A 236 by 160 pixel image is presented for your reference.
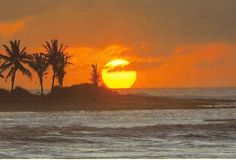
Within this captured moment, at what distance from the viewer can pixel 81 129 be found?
78.1 ft

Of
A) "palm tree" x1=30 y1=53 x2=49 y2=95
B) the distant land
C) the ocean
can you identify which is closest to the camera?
the ocean

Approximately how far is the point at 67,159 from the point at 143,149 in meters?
2.96

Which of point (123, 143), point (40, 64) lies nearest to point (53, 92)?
point (40, 64)

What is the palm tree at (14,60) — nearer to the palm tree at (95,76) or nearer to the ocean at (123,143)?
the palm tree at (95,76)

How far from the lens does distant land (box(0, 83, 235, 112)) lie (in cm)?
4672

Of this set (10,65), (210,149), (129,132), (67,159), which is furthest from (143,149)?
(10,65)

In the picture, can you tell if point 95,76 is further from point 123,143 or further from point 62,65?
point 123,143

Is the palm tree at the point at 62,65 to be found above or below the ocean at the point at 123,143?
above

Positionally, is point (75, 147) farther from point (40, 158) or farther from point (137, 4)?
point (137, 4)

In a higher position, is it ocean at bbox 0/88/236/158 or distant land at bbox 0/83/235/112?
distant land at bbox 0/83/235/112

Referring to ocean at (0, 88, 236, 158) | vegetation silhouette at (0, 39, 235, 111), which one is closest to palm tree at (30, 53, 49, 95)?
vegetation silhouette at (0, 39, 235, 111)

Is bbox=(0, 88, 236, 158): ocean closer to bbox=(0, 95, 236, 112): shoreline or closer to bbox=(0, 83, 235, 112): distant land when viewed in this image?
bbox=(0, 95, 236, 112): shoreline

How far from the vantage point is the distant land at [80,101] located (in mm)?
46719

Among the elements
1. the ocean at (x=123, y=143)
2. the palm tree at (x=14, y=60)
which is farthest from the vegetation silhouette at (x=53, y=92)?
the ocean at (x=123, y=143)
